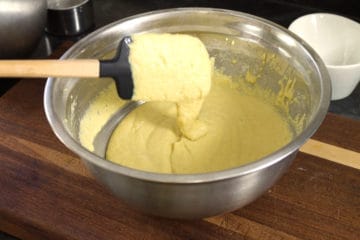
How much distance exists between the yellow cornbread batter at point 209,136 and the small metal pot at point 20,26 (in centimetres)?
35

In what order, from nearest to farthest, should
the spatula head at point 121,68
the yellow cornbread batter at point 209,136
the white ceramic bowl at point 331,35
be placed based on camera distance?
the spatula head at point 121,68 → the yellow cornbread batter at point 209,136 → the white ceramic bowl at point 331,35

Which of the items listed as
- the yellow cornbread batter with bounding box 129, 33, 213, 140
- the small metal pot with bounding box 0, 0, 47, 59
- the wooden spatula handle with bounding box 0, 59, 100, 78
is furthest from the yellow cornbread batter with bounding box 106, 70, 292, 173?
the small metal pot with bounding box 0, 0, 47, 59

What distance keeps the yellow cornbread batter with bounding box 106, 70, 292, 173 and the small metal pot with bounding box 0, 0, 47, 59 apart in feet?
1.13

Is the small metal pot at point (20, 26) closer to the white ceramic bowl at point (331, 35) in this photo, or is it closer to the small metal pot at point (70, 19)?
the small metal pot at point (70, 19)

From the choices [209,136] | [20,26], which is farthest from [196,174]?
[20,26]

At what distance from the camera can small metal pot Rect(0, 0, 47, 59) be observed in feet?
3.52

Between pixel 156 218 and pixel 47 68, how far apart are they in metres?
0.34

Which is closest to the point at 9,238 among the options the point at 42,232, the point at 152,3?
the point at 42,232

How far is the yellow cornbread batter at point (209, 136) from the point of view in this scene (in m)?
0.93

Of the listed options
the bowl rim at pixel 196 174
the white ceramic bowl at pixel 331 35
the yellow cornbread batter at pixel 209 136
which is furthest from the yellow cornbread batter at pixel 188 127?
the white ceramic bowl at pixel 331 35

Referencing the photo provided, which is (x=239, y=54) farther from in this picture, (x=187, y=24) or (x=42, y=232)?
(x=42, y=232)

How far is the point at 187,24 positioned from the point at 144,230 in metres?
0.48

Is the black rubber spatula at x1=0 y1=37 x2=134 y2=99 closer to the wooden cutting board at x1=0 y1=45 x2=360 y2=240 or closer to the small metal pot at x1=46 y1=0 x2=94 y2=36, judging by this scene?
the wooden cutting board at x1=0 y1=45 x2=360 y2=240

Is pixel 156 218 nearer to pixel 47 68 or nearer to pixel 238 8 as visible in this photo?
pixel 47 68
